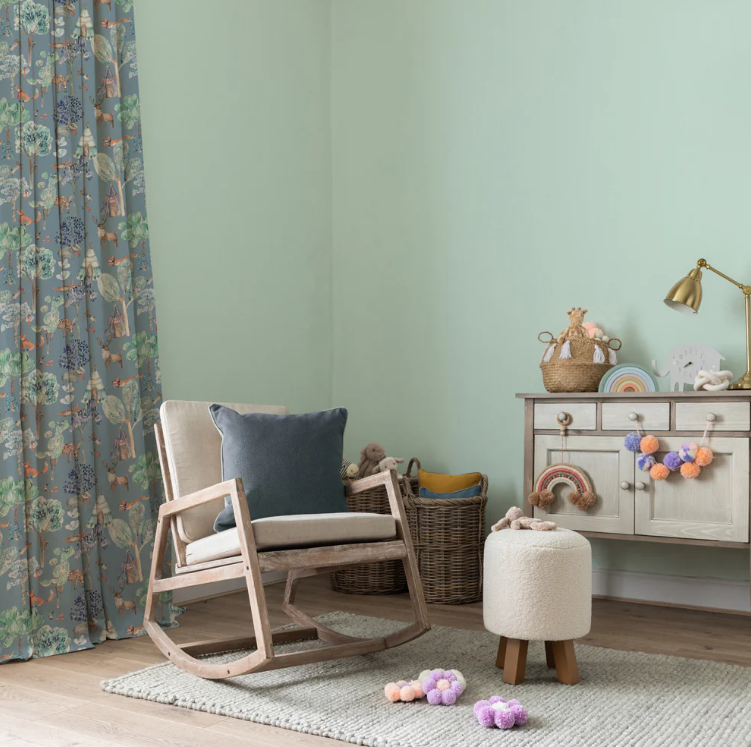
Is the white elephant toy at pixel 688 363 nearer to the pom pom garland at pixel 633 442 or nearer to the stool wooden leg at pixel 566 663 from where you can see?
the pom pom garland at pixel 633 442

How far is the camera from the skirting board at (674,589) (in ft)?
9.68

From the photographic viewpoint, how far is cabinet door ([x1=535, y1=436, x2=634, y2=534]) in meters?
2.78

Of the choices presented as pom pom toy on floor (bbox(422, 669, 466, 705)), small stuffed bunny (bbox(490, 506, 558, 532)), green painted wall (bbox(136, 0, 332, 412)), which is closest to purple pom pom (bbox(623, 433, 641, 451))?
small stuffed bunny (bbox(490, 506, 558, 532))

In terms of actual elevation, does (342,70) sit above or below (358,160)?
above

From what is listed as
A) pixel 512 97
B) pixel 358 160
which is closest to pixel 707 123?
pixel 512 97

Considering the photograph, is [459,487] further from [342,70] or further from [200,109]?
[342,70]

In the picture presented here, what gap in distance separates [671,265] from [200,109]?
1.87 meters

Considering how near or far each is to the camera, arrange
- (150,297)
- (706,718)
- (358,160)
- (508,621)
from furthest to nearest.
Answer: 1. (358,160)
2. (150,297)
3. (508,621)
4. (706,718)

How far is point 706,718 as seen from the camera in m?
1.78

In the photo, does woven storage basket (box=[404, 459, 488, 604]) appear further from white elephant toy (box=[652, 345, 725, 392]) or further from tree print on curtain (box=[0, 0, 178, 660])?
tree print on curtain (box=[0, 0, 178, 660])

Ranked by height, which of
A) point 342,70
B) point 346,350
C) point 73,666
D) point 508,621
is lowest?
point 73,666

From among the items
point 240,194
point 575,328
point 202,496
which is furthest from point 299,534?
point 240,194

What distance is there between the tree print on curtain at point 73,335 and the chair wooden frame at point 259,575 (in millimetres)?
346

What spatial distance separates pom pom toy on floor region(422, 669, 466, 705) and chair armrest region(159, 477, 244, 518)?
61 cm
